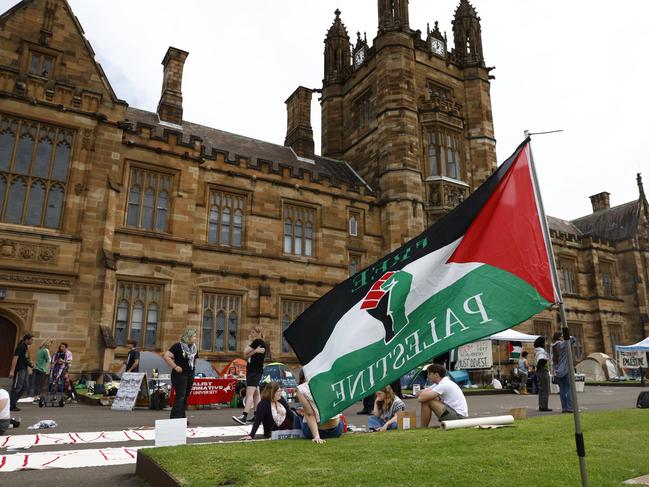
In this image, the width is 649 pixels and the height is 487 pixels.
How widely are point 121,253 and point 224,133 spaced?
35.1 feet

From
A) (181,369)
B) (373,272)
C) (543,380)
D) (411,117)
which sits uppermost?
(411,117)

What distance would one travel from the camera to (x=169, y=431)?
6.22 metres

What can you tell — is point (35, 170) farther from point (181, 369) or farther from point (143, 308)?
point (181, 369)

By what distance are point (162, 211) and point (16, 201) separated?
196 inches

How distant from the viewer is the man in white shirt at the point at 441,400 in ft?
23.9

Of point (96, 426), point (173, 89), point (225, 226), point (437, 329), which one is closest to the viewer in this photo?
point (437, 329)

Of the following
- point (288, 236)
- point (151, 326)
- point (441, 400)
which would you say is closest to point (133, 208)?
point (151, 326)

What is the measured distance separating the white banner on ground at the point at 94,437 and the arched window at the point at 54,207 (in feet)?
33.9

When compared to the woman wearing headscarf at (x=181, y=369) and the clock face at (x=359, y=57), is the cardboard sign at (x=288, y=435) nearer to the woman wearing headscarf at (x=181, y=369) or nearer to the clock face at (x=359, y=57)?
the woman wearing headscarf at (x=181, y=369)

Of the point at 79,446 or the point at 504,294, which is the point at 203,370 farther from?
the point at 504,294

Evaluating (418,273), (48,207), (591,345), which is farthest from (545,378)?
(591,345)

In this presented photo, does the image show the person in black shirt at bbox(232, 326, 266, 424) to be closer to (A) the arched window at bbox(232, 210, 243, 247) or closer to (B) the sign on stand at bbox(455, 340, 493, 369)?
(A) the arched window at bbox(232, 210, 243, 247)

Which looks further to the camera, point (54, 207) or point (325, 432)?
point (54, 207)

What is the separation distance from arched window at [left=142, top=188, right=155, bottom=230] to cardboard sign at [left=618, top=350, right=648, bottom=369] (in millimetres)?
25921
